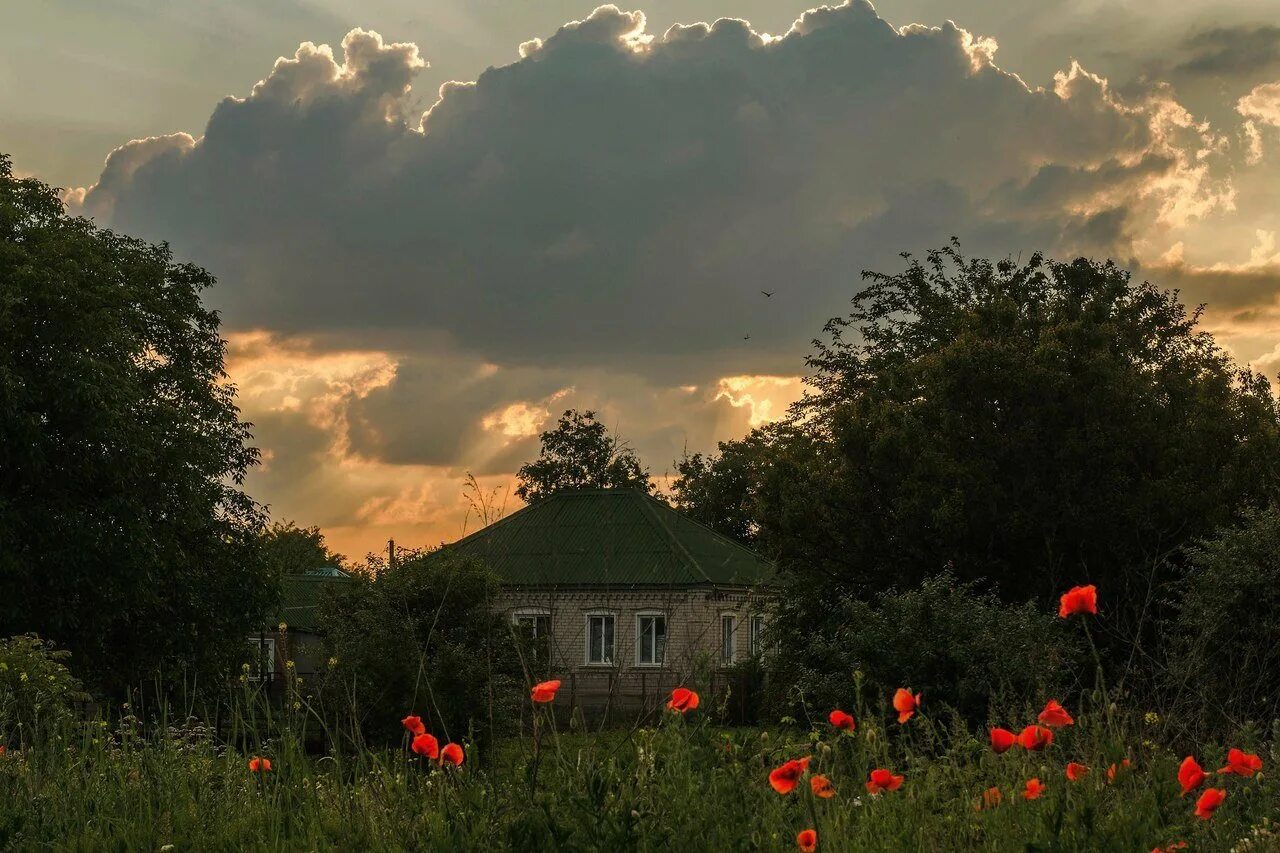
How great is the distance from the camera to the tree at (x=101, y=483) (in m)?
28.2

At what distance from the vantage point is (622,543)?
44906 millimetres

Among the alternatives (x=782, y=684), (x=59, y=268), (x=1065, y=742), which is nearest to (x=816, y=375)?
(x=782, y=684)

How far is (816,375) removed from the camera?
141ft

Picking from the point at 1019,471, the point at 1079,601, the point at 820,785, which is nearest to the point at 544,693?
the point at 820,785

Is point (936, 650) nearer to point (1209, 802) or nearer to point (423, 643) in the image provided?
point (423, 643)

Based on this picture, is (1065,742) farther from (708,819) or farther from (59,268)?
(59,268)

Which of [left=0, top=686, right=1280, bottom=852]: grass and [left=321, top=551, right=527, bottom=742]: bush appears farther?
[left=321, top=551, right=527, bottom=742]: bush

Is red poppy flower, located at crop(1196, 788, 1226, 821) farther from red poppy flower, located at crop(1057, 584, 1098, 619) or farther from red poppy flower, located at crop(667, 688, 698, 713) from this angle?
red poppy flower, located at crop(667, 688, 698, 713)

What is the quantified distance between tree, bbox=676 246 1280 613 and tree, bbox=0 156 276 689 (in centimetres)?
1302

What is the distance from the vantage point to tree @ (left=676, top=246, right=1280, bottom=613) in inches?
1093

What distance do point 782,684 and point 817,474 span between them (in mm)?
6352

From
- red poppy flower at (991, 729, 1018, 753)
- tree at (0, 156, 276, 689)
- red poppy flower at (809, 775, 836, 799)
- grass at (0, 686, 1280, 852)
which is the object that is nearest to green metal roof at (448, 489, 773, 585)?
tree at (0, 156, 276, 689)

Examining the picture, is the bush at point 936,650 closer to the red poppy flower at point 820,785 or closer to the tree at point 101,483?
the red poppy flower at point 820,785

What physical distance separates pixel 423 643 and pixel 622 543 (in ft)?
66.2
